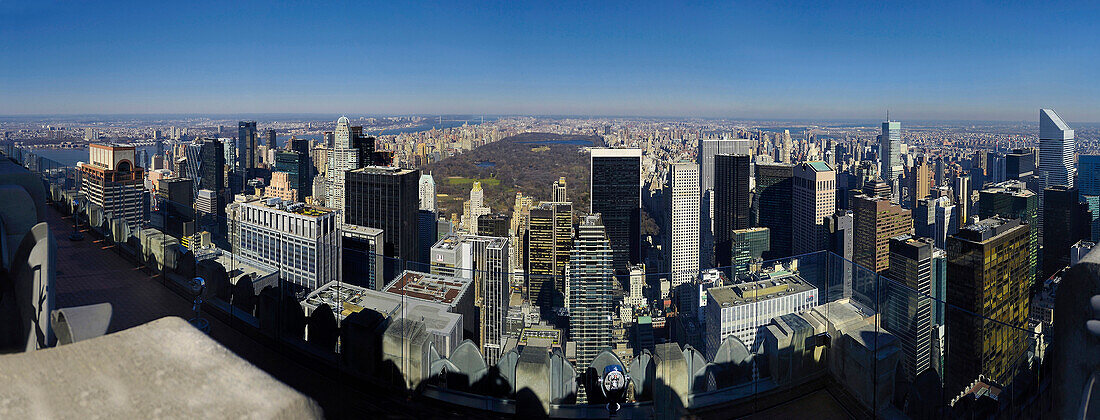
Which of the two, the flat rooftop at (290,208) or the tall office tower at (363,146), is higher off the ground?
the tall office tower at (363,146)

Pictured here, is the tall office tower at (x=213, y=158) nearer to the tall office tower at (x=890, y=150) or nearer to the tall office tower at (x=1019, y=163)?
the tall office tower at (x=890, y=150)

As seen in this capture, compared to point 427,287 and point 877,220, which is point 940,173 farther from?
point 427,287

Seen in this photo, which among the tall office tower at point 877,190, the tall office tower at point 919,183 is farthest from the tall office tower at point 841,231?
the tall office tower at point 919,183

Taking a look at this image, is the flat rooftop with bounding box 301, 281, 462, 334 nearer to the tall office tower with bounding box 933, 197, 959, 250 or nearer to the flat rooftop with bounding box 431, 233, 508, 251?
the flat rooftop with bounding box 431, 233, 508, 251

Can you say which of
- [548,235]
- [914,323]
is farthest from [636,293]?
[548,235]

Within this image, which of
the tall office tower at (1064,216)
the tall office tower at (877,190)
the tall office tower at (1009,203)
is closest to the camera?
the tall office tower at (1064,216)

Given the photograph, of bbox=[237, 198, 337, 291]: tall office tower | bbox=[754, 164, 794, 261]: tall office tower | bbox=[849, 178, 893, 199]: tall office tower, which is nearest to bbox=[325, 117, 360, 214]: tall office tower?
bbox=[754, 164, 794, 261]: tall office tower

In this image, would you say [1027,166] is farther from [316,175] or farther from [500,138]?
[316,175]

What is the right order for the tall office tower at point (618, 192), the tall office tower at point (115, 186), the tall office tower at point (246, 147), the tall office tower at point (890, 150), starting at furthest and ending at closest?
1. the tall office tower at point (890, 150)
2. the tall office tower at point (246, 147)
3. the tall office tower at point (618, 192)
4. the tall office tower at point (115, 186)
